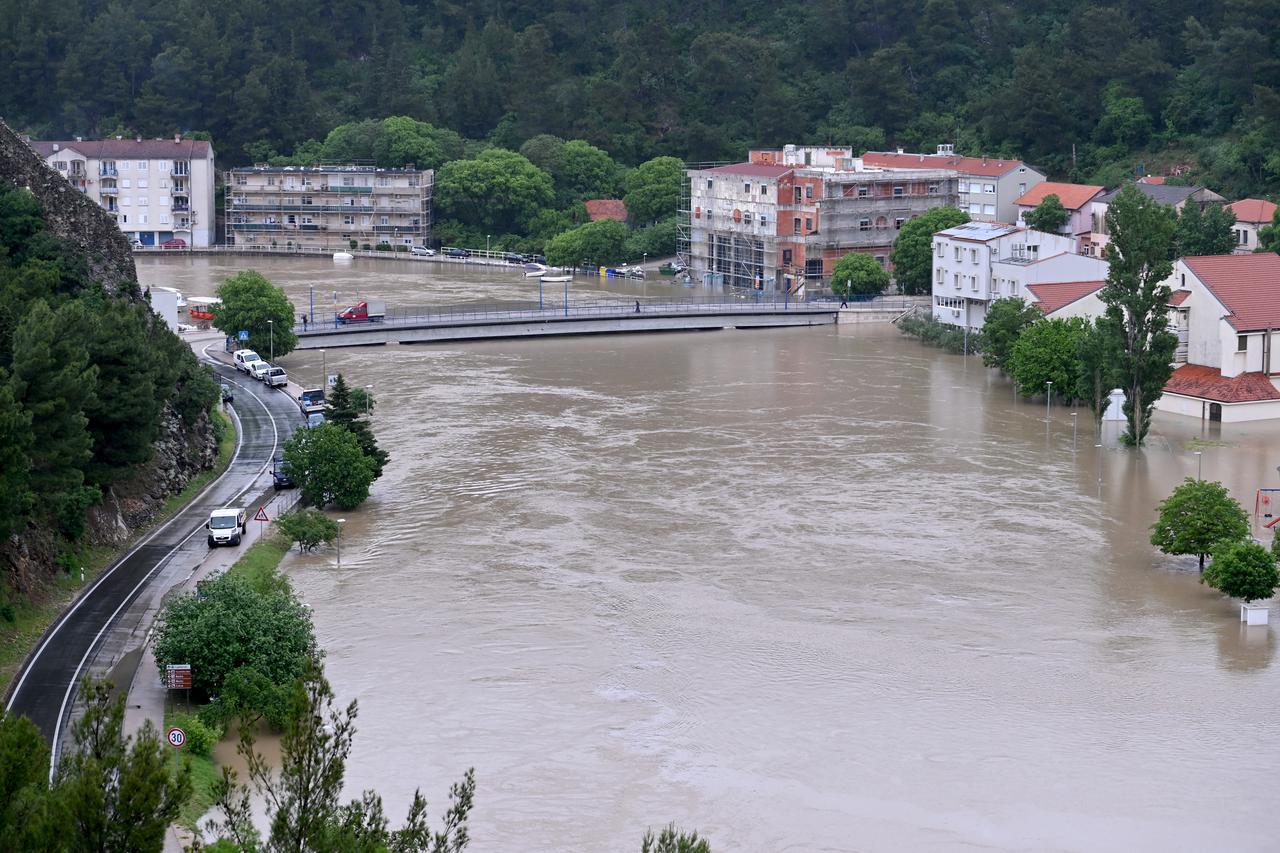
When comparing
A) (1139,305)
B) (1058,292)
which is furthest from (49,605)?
(1058,292)

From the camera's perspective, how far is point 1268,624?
17.4 meters

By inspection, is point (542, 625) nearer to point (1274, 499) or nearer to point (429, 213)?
point (1274, 499)

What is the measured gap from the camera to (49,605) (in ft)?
54.7

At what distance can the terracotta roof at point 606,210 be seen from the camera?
1956 inches

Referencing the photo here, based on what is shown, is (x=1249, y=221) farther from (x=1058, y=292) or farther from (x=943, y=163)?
(x=943, y=163)

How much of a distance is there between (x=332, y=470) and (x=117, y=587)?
4095 mm

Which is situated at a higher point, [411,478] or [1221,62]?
[1221,62]

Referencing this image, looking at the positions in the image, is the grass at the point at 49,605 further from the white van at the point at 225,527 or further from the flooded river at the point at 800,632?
the flooded river at the point at 800,632

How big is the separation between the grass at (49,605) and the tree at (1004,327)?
14.4 meters

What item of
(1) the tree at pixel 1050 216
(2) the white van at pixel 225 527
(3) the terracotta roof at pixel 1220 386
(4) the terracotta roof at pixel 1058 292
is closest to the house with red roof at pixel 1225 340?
(3) the terracotta roof at pixel 1220 386

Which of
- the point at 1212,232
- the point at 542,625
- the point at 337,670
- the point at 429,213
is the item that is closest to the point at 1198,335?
the point at 1212,232

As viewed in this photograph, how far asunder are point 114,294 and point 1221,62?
29.7 m

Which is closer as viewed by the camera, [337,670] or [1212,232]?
[337,670]

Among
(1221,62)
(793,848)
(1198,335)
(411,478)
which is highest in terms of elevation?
(1221,62)
